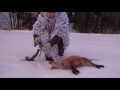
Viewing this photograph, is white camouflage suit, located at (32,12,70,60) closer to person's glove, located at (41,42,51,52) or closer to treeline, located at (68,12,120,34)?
person's glove, located at (41,42,51,52)

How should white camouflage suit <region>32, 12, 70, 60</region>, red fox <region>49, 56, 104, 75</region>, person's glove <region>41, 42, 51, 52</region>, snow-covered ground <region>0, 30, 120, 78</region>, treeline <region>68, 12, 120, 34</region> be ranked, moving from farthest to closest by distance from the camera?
treeline <region>68, 12, 120, 34</region>, white camouflage suit <region>32, 12, 70, 60</region>, person's glove <region>41, 42, 51, 52</region>, red fox <region>49, 56, 104, 75</region>, snow-covered ground <region>0, 30, 120, 78</region>

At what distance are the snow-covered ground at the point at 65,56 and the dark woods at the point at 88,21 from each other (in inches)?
52.9

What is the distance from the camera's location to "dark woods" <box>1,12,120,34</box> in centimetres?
662

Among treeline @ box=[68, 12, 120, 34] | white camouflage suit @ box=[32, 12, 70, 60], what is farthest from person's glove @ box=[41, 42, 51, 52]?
treeline @ box=[68, 12, 120, 34]

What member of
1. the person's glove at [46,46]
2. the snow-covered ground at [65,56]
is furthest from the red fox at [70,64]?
the person's glove at [46,46]

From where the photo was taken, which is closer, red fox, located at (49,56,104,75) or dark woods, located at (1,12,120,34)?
red fox, located at (49,56,104,75)

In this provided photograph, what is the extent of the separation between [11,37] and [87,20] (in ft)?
8.06

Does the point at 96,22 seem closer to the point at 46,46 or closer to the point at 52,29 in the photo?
the point at 52,29

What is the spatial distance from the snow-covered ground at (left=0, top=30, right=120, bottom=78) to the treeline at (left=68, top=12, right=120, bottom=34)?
134cm

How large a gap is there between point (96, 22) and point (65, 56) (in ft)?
11.5

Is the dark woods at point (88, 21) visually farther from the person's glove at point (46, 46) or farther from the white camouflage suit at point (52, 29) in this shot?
the person's glove at point (46, 46)

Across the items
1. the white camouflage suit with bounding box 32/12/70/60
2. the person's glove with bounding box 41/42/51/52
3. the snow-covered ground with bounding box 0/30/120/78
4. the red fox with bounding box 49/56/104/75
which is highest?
the white camouflage suit with bounding box 32/12/70/60

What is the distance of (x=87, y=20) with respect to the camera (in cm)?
670
